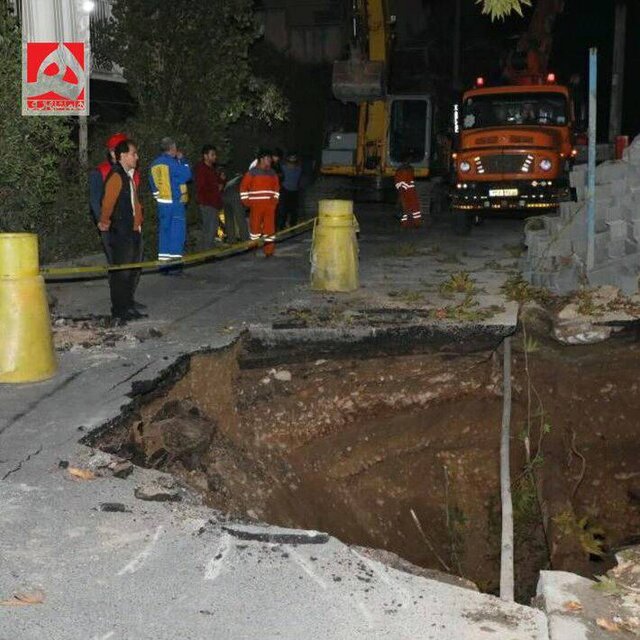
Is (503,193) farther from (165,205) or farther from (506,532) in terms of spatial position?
(506,532)

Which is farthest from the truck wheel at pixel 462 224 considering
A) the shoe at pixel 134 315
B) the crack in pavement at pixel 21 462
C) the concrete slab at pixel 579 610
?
the concrete slab at pixel 579 610

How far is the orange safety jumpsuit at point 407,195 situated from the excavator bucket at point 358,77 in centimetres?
263

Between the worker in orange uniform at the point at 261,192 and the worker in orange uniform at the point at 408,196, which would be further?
the worker in orange uniform at the point at 408,196

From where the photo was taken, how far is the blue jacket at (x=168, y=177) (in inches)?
460

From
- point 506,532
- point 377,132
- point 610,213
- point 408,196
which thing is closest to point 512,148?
point 408,196

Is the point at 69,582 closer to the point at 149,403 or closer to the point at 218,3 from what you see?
the point at 149,403

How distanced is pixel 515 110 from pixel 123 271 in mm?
11582

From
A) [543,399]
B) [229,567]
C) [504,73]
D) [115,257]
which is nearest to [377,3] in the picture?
[504,73]

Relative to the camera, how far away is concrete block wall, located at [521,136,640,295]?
34.2 feet

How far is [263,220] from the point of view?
558 inches

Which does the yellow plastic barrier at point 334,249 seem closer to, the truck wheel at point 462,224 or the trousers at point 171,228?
the trousers at point 171,228

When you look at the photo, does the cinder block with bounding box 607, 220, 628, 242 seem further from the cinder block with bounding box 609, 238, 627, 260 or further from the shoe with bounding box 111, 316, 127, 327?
the shoe with bounding box 111, 316, 127, 327

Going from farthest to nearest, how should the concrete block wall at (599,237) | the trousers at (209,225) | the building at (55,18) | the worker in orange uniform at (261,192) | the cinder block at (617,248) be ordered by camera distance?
1. the building at (55,18)
2. the worker in orange uniform at (261,192)
3. the trousers at (209,225)
4. the cinder block at (617,248)
5. the concrete block wall at (599,237)

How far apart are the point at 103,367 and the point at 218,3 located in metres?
10.8
